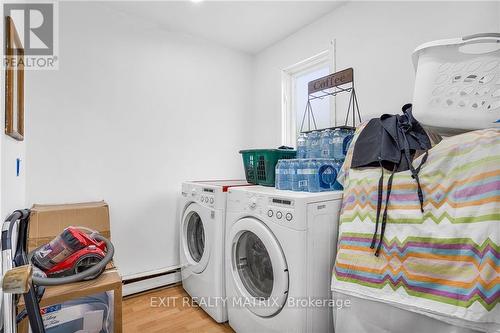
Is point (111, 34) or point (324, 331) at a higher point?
point (111, 34)

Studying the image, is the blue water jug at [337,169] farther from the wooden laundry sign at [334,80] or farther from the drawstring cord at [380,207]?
the wooden laundry sign at [334,80]

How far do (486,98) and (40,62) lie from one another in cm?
279

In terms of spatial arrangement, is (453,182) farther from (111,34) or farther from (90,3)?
(90,3)

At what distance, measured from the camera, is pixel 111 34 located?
225 cm

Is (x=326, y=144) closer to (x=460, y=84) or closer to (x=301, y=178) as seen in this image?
(x=301, y=178)

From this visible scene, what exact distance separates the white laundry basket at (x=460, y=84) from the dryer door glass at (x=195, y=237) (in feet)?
5.64

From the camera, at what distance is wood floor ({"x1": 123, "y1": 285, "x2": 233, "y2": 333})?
5.92 ft

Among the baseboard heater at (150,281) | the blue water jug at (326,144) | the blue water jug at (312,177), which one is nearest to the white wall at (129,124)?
the baseboard heater at (150,281)

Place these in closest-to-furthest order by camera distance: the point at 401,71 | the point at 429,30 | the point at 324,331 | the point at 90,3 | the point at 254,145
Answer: the point at 324,331
the point at 429,30
the point at 401,71
the point at 90,3
the point at 254,145

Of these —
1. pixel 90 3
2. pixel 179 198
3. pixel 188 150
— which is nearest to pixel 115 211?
pixel 179 198

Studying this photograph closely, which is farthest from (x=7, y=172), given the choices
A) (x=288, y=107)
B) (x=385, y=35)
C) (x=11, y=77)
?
(x=385, y=35)

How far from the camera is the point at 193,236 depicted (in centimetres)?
229

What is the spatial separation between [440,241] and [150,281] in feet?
7.45

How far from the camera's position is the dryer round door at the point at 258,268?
136 cm
